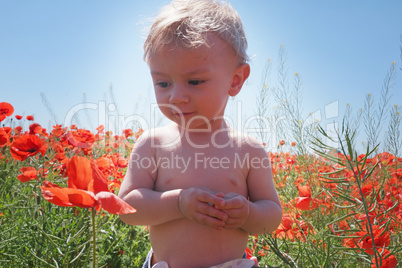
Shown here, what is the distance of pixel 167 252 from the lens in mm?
954

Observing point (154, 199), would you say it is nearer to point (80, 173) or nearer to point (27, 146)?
point (80, 173)

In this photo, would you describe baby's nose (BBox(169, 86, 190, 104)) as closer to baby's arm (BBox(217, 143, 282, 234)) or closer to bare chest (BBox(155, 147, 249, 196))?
bare chest (BBox(155, 147, 249, 196))

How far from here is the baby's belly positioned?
0.93 m

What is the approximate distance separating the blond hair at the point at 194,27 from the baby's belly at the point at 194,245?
516mm

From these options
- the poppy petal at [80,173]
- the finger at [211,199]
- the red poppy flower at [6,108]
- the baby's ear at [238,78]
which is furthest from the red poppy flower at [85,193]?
the red poppy flower at [6,108]

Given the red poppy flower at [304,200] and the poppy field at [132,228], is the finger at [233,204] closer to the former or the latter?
the poppy field at [132,228]

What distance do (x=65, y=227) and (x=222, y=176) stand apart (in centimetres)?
75

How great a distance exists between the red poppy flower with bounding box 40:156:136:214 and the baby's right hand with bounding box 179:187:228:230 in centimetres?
28

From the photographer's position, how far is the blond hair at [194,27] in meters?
0.99

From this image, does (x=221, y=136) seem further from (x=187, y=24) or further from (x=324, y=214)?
(x=324, y=214)

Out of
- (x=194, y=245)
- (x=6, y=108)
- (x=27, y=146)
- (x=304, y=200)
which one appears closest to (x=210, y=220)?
(x=194, y=245)

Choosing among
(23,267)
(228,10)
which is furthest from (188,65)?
(23,267)

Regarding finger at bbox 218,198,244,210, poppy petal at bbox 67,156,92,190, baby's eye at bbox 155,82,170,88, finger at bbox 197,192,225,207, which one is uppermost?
baby's eye at bbox 155,82,170,88

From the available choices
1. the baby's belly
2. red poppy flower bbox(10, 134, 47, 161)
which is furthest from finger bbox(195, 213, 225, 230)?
red poppy flower bbox(10, 134, 47, 161)
